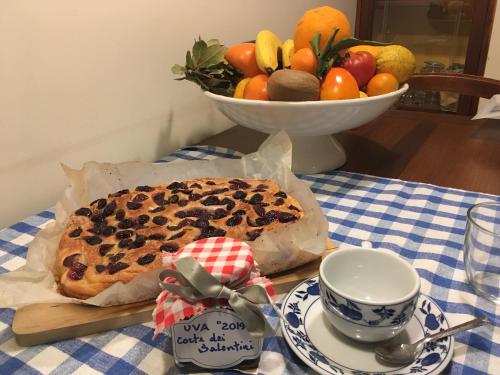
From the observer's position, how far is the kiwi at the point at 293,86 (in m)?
0.82

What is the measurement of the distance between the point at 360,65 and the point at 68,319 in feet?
2.31

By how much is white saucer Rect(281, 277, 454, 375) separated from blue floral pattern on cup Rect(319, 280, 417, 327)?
45 millimetres

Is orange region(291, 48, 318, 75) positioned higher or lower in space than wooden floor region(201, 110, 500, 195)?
higher

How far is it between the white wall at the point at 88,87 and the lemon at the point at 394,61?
49 centimetres

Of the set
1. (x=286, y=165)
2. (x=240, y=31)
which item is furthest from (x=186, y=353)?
(x=240, y=31)

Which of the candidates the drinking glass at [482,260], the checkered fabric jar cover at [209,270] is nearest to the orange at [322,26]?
the drinking glass at [482,260]

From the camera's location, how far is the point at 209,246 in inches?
18.5

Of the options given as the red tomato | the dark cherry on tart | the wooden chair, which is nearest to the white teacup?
the dark cherry on tart

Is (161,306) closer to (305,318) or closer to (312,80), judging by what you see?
(305,318)

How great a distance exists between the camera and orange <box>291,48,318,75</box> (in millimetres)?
869

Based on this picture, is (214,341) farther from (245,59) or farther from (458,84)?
(458,84)

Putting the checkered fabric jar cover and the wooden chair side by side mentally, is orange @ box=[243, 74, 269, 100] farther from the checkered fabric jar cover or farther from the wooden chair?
the wooden chair

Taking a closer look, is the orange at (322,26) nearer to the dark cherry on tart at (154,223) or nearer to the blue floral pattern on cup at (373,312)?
the dark cherry on tart at (154,223)

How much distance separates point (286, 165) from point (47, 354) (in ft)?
1.57
